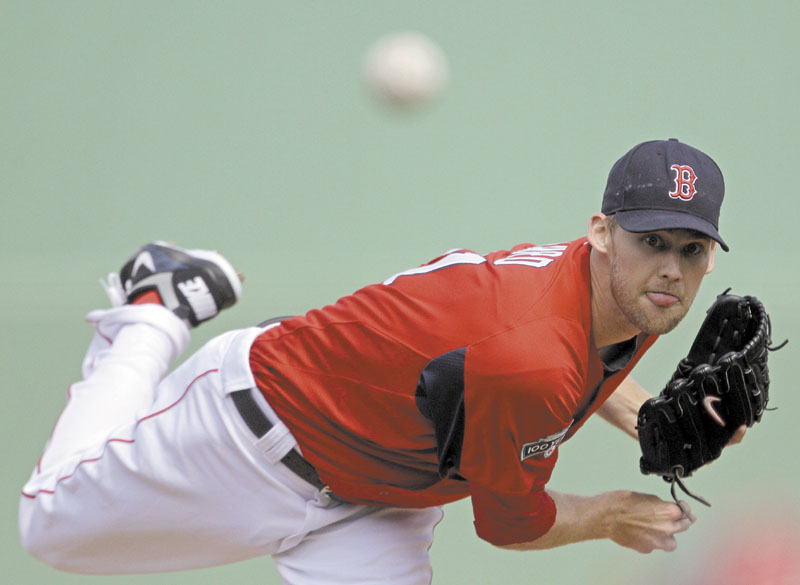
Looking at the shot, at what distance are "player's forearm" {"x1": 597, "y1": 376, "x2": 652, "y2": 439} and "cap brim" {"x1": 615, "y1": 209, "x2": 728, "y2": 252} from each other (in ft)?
2.07

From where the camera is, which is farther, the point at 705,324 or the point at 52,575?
the point at 52,575

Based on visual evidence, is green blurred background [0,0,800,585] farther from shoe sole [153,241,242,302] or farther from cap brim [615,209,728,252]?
cap brim [615,209,728,252]

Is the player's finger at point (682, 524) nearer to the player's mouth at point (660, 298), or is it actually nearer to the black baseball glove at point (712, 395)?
the black baseball glove at point (712, 395)

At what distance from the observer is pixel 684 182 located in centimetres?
164

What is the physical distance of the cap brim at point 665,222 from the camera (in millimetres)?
1602

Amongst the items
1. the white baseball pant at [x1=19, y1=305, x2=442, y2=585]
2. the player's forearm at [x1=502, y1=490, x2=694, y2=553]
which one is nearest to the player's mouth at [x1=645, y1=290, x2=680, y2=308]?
the player's forearm at [x1=502, y1=490, x2=694, y2=553]

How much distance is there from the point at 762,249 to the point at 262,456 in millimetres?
2880

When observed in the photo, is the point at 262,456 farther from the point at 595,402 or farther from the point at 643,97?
the point at 643,97

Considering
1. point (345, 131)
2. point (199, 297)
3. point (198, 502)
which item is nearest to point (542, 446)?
point (198, 502)

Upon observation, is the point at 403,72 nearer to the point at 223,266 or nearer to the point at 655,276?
the point at 223,266

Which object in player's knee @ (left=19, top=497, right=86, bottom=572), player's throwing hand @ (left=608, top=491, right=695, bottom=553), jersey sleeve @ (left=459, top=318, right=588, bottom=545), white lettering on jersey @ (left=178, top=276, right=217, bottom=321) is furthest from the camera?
white lettering on jersey @ (left=178, top=276, right=217, bottom=321)

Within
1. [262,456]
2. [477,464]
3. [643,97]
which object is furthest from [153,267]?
[643,97]

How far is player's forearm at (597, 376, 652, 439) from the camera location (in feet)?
7.17

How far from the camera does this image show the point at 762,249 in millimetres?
4262
